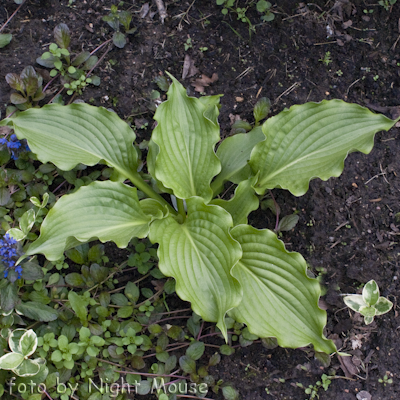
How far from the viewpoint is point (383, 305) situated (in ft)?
6.82

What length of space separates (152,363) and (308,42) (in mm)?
2371

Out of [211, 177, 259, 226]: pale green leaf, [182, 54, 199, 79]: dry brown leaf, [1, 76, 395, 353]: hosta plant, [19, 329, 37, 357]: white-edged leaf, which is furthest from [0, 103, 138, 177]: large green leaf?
[19, 329, 37, 357]: white-edged leaf

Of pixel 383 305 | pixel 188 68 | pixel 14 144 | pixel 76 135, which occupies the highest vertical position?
pixel 188 68

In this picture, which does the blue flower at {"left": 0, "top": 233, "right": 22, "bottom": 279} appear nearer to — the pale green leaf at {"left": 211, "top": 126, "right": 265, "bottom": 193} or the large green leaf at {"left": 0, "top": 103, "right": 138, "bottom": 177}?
the large green leaf at {"left": 0, "top": 103, "right": 138, "bottom": 177}

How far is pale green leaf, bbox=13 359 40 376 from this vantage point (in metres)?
1.88

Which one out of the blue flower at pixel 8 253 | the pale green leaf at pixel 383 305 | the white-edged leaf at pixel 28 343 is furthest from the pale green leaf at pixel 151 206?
the pale green leaf at pixel 383 305

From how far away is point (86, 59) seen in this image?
2.57 meters

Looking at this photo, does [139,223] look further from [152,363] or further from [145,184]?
[152,363]

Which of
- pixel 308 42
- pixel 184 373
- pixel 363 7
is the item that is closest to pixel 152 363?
pixel 184 373

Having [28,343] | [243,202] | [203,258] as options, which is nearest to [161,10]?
[243,202]

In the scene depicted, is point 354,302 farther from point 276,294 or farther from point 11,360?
point 11,360

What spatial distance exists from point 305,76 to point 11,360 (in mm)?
2466

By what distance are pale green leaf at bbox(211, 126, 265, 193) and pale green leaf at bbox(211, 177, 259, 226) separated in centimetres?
17

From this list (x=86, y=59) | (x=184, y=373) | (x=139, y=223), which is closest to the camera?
(x=139, y=223)
